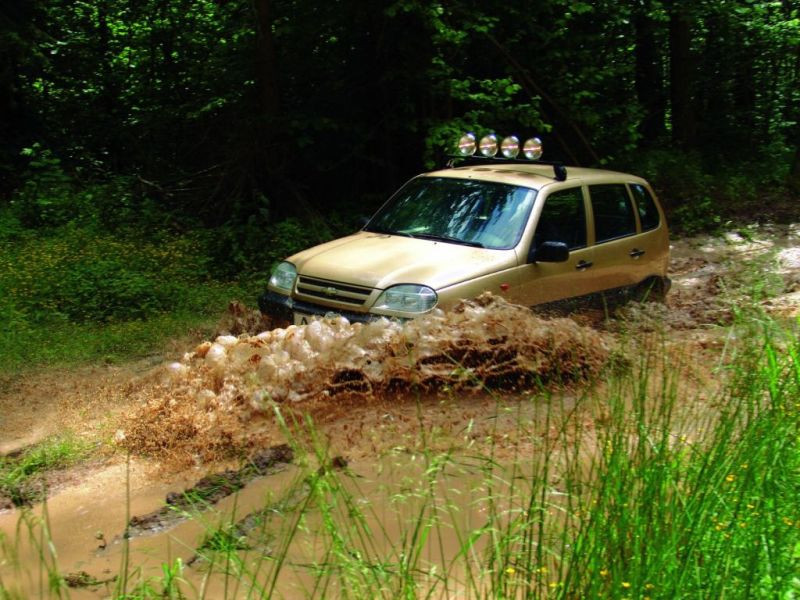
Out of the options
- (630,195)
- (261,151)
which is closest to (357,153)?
(261,151)

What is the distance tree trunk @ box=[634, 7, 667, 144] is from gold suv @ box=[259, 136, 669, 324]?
11410 mm

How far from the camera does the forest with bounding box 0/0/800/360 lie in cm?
1252

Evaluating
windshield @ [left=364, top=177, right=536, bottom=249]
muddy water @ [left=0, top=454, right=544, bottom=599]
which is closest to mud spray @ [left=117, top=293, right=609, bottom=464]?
windshield @ [left=364, top=177, right=536, bottom=249]

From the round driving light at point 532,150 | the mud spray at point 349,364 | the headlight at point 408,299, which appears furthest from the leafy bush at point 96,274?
the round driving light at point 532,150

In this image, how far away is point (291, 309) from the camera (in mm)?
7715

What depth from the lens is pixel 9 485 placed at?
19.1ft

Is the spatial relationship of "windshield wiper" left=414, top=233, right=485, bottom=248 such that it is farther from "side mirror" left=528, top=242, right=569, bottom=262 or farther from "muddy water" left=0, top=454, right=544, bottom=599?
"muddy water" left=0, top=454, right=544, bottom=599

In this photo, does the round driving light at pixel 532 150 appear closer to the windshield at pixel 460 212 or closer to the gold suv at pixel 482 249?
the gold suv at pixel 482 249

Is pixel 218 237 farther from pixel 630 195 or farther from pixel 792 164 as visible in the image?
pixel 792 164

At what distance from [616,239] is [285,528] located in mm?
5327

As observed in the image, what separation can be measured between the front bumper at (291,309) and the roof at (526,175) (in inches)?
76.2

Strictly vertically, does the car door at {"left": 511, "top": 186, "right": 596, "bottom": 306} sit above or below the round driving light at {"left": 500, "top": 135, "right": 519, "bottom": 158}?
below

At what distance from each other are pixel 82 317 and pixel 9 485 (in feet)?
16.0

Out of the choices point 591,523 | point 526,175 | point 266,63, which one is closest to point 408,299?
point 526,175
